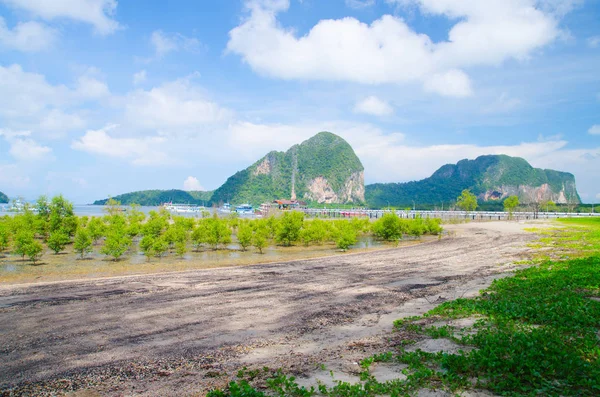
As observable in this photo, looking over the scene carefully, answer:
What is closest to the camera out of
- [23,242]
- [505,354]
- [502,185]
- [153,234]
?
[505,354]

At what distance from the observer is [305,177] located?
181250 mm

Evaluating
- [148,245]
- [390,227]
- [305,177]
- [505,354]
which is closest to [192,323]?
[505,354]

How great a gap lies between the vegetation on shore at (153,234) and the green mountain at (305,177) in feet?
441

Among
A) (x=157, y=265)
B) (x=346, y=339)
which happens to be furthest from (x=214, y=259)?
(x=346, y=339)

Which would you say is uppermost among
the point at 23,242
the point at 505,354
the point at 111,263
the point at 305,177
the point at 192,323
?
the point at 305,177

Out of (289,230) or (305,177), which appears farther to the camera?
(305,177)

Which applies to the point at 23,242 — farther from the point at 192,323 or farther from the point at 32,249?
the point at 192,323

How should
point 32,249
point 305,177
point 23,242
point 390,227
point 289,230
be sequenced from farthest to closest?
point 305,177 → point 390,227 → point 289,230 → point 23,242 → point 32,249

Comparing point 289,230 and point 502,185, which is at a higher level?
point 502,185

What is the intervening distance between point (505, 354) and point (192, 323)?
7204 mm

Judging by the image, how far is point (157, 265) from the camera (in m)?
21.8

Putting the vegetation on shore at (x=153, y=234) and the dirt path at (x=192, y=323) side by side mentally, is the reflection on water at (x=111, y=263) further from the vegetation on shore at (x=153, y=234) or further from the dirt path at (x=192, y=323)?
the dirt path at (x=192, y=323)

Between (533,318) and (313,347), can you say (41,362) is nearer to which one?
(313,347)

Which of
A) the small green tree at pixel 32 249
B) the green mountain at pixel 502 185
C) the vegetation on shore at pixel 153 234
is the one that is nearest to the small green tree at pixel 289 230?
the vegetation on shore at pixel 153 234
